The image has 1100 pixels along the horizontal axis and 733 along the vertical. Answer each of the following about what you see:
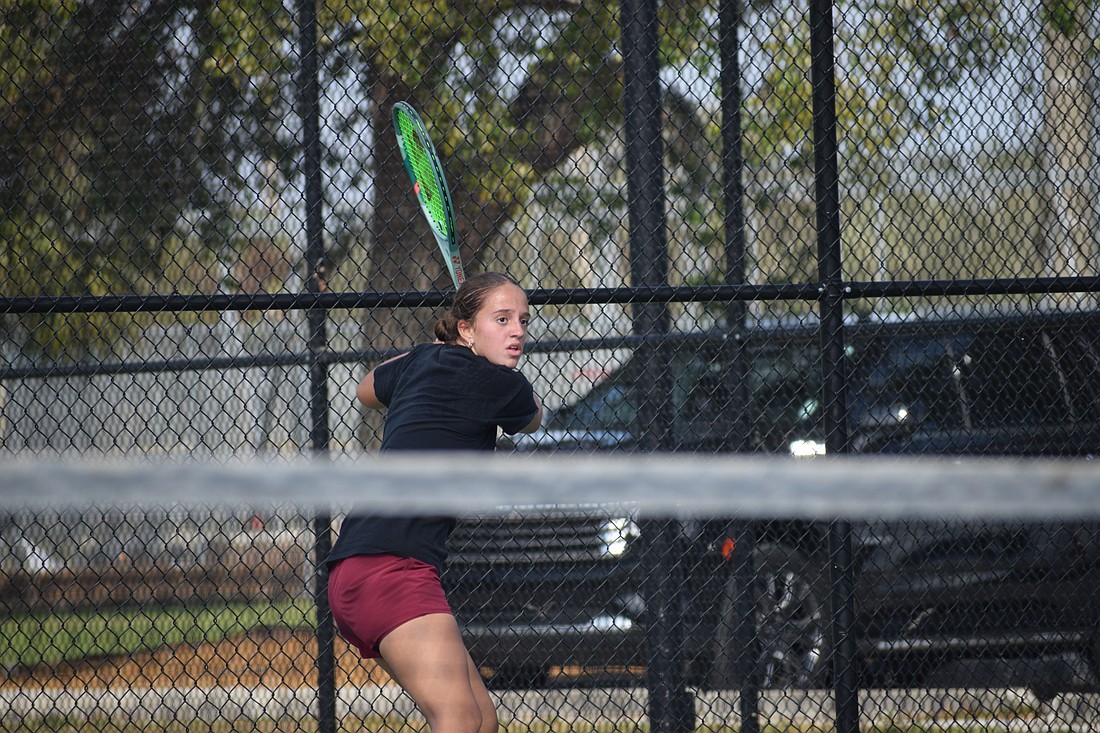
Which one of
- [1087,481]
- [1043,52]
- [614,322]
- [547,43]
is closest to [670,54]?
[547,43]

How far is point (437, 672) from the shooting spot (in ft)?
8.55

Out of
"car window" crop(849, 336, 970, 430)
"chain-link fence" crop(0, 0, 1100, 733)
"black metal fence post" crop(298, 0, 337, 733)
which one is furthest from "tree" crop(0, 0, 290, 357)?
"car window" crop(849, 336, 970, 430)

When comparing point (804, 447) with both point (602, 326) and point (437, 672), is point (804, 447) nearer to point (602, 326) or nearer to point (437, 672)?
point (602, 326)

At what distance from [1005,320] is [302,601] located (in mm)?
3146

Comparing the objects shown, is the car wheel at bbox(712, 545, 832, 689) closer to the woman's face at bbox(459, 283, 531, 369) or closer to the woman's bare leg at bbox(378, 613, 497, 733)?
the woman's face at bbox(459, 283, 531, 369)

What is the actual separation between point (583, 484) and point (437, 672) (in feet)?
5.47

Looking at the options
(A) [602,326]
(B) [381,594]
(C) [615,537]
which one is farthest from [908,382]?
(B) [381,594]

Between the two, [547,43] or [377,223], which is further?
[377,223]

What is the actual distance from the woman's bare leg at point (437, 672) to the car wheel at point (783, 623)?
2.24 metres

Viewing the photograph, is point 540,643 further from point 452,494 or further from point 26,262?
point 452,494

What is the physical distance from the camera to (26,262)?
195 inches

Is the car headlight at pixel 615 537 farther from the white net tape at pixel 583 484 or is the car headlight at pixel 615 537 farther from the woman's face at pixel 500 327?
the white net tape at pixel 583 484

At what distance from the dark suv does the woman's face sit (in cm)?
156

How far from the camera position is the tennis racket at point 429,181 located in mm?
3750
